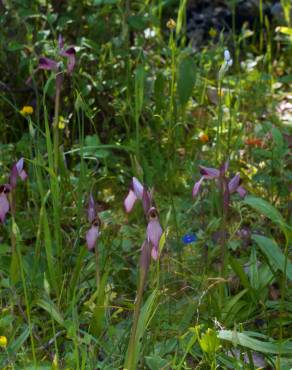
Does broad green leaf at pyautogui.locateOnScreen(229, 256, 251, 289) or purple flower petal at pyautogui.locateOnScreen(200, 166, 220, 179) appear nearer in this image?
purple flower petal at pyautogui.locateOnScreen(200, 166, 220, 179)

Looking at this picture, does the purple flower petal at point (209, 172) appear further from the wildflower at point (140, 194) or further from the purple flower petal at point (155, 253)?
→ the purple flower petal at point (155, 253)

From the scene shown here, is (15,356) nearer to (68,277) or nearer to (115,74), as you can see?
(68,277)

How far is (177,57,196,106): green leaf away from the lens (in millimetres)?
3012

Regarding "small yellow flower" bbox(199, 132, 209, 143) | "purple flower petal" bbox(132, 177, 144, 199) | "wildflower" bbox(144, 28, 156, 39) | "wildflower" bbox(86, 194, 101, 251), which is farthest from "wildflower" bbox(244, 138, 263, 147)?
"purple flower petal" bbox(132, 177, 144, 199)

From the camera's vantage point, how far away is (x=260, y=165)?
3055 mm

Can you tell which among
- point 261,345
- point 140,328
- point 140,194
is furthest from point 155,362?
point 140,194

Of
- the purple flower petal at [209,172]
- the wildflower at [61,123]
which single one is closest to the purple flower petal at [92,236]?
the purple flower petal at [209,172]

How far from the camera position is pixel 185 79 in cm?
301

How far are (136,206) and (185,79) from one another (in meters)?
0.49

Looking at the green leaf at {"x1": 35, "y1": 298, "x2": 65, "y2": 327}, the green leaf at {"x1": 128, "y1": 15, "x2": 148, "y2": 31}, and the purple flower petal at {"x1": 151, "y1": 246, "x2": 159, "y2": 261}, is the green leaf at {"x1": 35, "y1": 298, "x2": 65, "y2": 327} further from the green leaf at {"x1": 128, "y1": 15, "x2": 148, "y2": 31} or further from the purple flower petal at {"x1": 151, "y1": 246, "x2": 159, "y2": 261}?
the green leaf at {"x1": 128, "y1": 15, "x2": 148, "y2": 31}

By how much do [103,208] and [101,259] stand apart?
2.01 feet

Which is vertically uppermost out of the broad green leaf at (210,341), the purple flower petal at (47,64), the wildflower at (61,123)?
the purple flower petal at (47,64)

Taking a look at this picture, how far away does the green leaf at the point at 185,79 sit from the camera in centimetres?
301

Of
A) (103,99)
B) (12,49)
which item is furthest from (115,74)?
(12,49)
